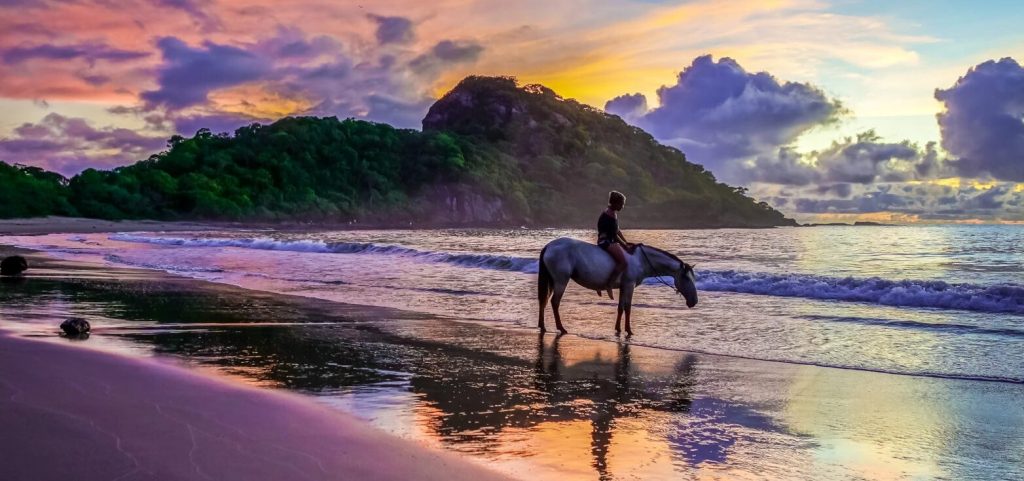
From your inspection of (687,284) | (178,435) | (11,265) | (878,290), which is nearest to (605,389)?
(178,435)

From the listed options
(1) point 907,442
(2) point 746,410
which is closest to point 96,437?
(2) point 746,410

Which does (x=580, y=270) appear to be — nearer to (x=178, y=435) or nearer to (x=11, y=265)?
(x=178, y=435)

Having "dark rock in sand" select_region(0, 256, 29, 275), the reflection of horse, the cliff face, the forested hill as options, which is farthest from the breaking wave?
the cliff face

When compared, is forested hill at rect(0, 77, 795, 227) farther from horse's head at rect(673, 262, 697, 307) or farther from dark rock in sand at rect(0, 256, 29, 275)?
horse's head at rect(673, 262, 697, 307)

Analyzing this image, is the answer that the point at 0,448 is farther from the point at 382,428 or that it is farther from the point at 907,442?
the point at 907,442

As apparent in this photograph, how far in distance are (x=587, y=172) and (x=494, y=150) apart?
809 inches

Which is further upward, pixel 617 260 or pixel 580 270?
pixel 617 260

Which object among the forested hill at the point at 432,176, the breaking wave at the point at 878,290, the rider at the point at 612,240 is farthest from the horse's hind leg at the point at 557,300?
the forested hill at the point at 432,176

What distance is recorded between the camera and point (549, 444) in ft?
17.7

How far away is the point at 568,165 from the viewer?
169000 mm

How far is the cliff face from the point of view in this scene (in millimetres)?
148125

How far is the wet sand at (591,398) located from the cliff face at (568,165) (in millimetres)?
126822

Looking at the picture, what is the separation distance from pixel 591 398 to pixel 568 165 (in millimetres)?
163287

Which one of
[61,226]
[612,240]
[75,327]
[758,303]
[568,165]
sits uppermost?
[568,165]
